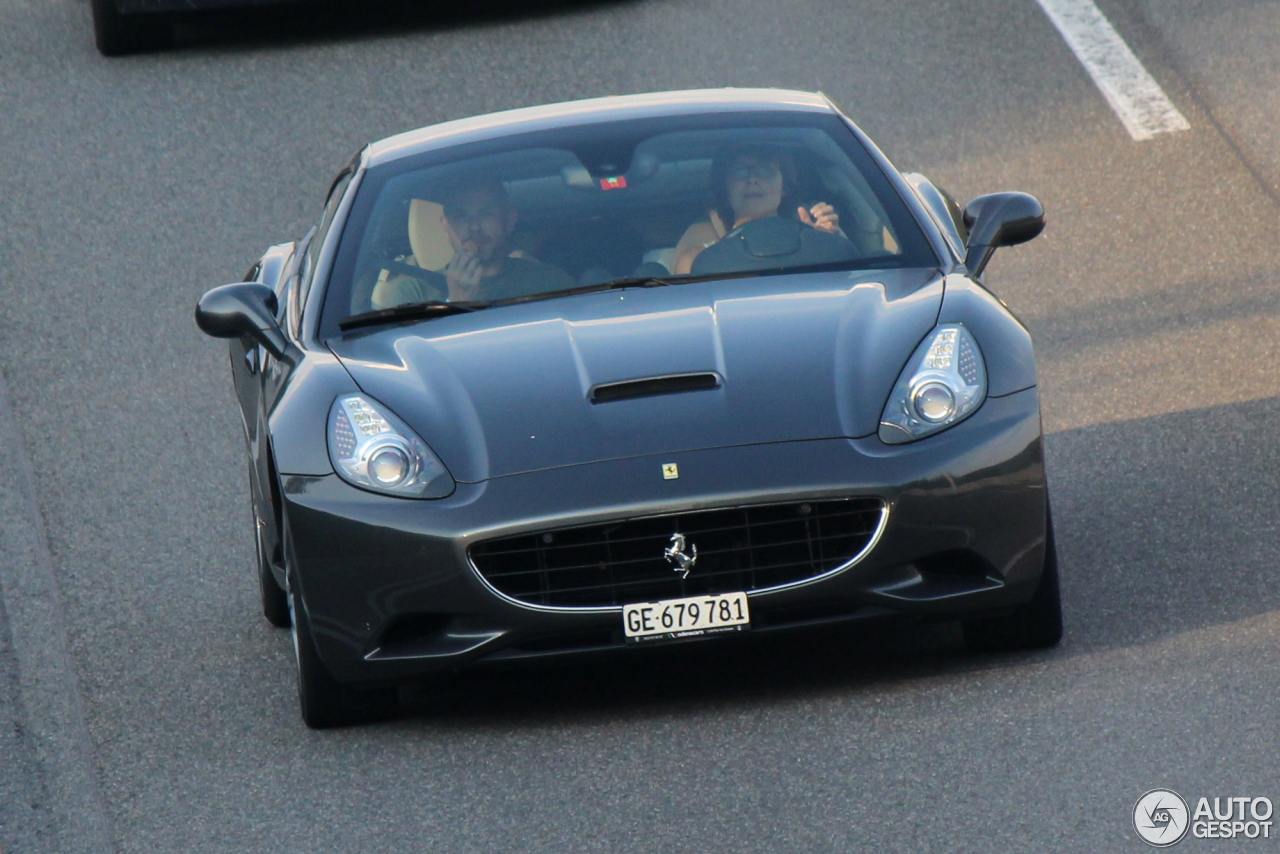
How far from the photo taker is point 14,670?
6234 millimetres

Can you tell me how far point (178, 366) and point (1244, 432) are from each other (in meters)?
4.58

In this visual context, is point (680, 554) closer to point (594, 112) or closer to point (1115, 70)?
point (594, 112)

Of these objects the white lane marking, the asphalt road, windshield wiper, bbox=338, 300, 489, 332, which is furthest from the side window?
the white lane marking

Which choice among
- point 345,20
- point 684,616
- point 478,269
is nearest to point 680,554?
point 684,616

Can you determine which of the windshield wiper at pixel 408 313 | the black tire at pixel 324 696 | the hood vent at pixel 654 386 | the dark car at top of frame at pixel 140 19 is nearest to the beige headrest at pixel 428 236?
the windshield wiper at pixel 408 313

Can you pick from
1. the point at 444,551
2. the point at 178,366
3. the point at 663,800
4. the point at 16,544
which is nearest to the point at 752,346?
the point at 444,551

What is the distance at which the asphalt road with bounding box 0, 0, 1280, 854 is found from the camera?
4707mm

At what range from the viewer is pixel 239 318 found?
6.02 m

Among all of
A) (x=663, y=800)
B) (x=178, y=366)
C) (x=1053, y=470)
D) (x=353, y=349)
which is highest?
(x=353, y=349)

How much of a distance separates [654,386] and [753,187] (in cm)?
130

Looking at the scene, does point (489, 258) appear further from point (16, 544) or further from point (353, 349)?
point (16, 544)

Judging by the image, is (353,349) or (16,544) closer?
(353,349)

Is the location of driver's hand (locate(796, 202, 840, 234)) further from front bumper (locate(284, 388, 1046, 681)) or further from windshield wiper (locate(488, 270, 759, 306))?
front bumper (locate(284, 388, 1046, 681))

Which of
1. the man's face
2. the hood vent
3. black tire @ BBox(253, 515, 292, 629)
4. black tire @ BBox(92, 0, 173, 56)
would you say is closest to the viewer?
the hood vent
